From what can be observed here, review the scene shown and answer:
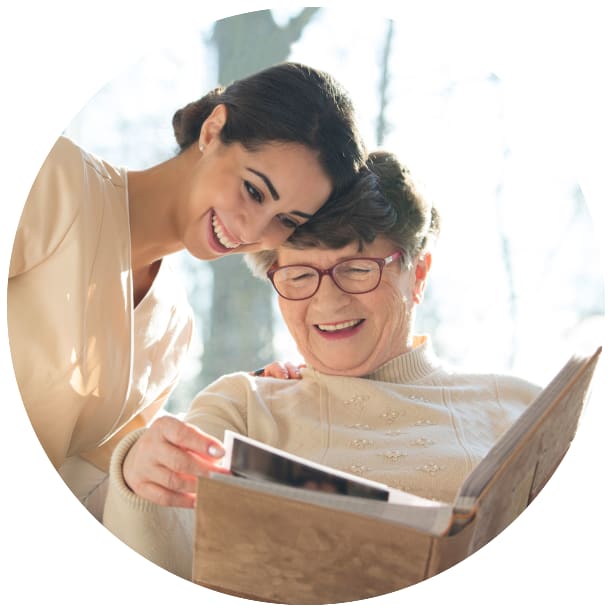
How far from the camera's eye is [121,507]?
1572 millimetres

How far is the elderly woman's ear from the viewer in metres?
1.64

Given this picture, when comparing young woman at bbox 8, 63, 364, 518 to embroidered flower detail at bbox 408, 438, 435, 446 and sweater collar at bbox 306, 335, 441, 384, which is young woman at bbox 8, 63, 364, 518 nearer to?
sweater collar at bbox 306, 335, 441, 384

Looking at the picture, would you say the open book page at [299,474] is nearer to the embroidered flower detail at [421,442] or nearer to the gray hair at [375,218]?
the embroidered flower detail at [421,442]

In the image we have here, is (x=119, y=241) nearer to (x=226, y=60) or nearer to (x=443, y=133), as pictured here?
(x=226, y=60)

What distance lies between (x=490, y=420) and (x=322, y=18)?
755 millimetres

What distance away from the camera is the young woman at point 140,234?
5.23 feet

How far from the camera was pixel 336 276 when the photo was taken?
5.18ft

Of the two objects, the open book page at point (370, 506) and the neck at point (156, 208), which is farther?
the neck at point (156, 208)

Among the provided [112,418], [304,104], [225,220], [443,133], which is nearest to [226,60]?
[304,104]

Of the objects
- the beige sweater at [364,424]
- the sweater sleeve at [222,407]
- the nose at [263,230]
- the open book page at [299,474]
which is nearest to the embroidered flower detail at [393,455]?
the beige sweater at [364,424]

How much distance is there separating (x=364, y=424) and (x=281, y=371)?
0.56ft

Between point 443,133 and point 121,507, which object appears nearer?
point 121,507

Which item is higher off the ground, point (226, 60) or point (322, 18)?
point (322, 18)

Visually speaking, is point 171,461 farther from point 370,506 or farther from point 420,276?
point 420,276
